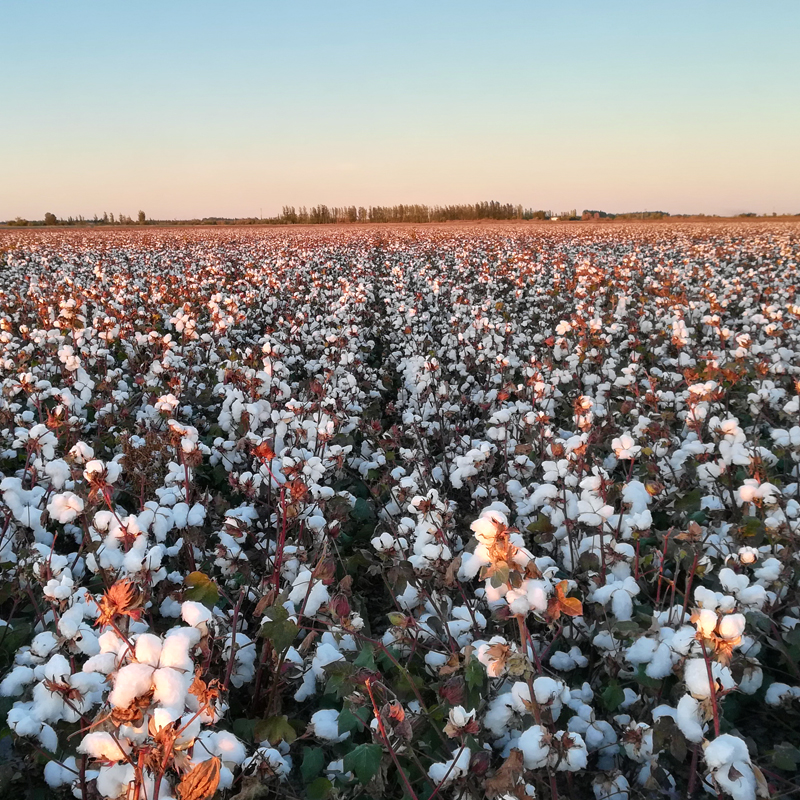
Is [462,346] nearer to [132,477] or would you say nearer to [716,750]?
[132,477]

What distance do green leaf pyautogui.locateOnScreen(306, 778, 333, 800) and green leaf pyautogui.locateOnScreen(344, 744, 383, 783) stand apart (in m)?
0.18

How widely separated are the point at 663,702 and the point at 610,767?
0.88ft

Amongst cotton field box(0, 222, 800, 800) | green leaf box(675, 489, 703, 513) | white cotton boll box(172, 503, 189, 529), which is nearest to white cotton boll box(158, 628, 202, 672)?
cotton field box(0, 222, 800, 800)

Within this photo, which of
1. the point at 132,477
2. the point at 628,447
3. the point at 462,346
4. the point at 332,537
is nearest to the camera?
the point at 332,537

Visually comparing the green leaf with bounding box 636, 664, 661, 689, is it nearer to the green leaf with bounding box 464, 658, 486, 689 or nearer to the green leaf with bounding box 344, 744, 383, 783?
the green leaf with bounding box 464, 658, 486, 689

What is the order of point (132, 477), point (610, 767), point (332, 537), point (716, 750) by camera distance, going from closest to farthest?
point (716, 750) → point (610, 767) → point (332, 537) → point (132, 477)

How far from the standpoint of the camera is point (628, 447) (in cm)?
253

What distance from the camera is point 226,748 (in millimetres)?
1386

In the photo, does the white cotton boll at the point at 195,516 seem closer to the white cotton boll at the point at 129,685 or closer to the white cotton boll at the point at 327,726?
the white cotton boll at the point at 327,726

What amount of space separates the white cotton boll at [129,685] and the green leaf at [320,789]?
→ 0.99 metres

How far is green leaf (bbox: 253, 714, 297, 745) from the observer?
5.55 ft

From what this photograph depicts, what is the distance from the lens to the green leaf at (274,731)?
1692 mm

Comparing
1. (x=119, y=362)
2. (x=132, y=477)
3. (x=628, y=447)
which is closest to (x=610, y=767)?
(x=628, y=447)

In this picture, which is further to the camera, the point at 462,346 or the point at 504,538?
the point at 462,346
